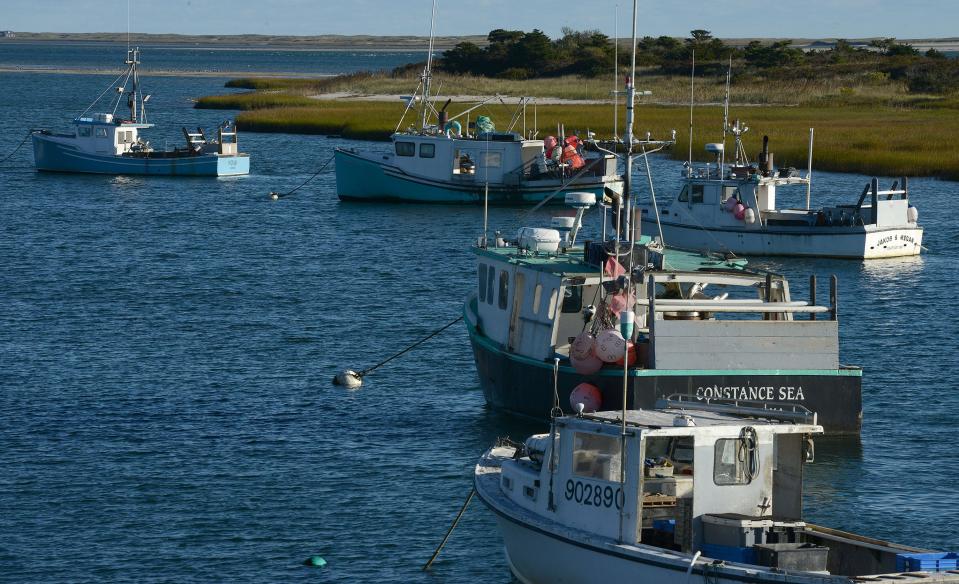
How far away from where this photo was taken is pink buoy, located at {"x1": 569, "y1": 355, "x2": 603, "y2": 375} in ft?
83.8

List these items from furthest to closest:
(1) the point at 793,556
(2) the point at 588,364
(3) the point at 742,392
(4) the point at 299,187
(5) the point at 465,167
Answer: (4) the point at 299,187
(5) the point at 465,167
(2) the point at 588,364
(3) the point at 742,392
(1) the point at 793,556

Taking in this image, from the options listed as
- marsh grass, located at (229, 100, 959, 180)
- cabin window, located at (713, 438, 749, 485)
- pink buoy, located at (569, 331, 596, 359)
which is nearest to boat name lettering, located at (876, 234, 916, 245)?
marsh grass, located at (229, 100, 959, 180)

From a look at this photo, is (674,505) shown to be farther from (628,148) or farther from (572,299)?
(572,299)

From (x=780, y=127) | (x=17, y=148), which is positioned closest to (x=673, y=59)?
(x=780, y=127)

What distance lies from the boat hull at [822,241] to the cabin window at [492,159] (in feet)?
50.8

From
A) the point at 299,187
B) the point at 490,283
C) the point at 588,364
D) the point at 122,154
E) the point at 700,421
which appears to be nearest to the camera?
the point at 700,421

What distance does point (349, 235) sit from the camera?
193 ft

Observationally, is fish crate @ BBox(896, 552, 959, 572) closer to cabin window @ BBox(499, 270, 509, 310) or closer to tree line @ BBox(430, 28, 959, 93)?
cabin window @ BBox(499, 270, 509, 310)

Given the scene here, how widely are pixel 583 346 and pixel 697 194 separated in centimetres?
2720

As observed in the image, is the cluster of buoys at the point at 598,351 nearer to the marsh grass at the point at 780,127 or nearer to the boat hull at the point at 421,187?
the boat hull at the point at 421,187

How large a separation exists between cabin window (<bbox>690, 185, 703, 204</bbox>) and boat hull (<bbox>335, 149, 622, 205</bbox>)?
12.5 meters

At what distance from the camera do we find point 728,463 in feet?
59.7

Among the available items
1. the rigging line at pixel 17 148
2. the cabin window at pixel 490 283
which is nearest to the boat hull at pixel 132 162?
the rigging line at pixel 17 148

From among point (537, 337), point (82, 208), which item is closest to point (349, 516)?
point (537, 337)
